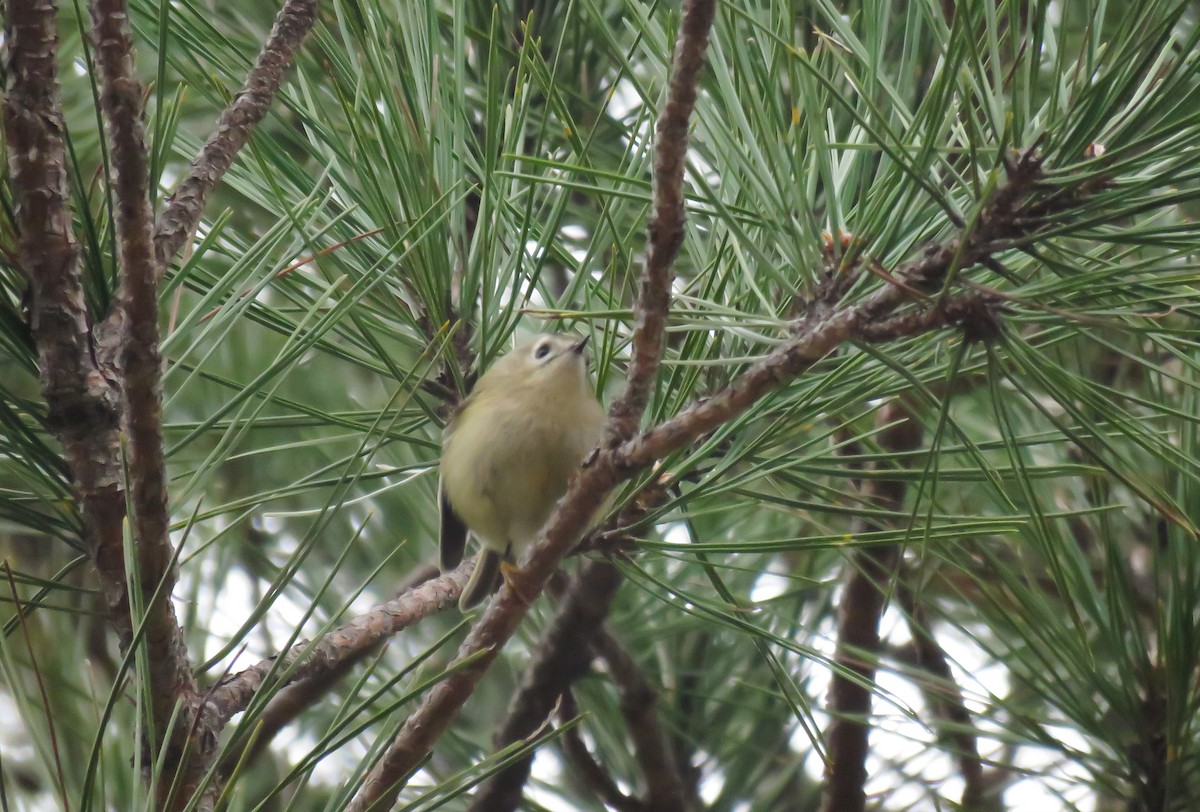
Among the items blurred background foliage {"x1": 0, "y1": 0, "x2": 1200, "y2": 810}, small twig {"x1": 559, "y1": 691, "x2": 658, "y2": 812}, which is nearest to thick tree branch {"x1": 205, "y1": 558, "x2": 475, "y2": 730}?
blurred background foliage {"x1": 0, "y1": 0, "x2": 1200, "y2": 810}

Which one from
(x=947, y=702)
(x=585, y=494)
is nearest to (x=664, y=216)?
(x=585, y=494)

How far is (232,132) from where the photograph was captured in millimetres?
994

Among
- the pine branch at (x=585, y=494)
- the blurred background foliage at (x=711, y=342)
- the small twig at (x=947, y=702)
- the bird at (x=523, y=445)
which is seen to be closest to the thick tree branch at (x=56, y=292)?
the blurred background foliage at (x=711, y=342)

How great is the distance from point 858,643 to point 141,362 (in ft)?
3.90

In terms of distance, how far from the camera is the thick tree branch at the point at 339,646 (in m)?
0.90

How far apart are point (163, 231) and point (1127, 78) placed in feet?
2.29

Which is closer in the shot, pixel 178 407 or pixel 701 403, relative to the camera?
pixel 701 403

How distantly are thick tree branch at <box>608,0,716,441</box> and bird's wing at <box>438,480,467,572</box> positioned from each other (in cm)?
90

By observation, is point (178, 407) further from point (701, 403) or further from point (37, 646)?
point (701, 403)

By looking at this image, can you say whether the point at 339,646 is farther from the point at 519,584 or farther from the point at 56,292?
the point at 56,292

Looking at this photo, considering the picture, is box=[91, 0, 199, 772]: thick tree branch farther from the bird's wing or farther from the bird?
the bird's wing

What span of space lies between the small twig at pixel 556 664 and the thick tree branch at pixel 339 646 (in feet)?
0.89

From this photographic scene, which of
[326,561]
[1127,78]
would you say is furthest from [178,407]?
[1127,78]

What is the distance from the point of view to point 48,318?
2.68 ft
